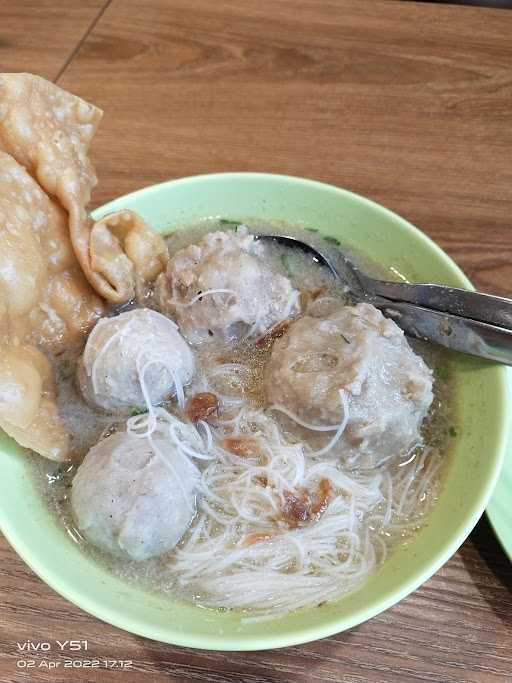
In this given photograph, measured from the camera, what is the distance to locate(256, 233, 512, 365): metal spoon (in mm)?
1633

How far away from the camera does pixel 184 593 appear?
1434mm

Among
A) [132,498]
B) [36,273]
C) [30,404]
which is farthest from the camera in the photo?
[36,273]

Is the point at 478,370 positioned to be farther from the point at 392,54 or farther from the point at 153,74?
the point at 153,74

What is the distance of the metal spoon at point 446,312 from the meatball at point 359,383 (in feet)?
0.45

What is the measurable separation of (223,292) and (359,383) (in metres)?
0.53

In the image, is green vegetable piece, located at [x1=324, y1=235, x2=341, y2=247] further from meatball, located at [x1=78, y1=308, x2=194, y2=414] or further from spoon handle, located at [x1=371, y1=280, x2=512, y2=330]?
meatball, located at [x1=78, y1=308, x2=194, y2=414]

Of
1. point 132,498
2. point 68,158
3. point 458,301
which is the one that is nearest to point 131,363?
point 132,498

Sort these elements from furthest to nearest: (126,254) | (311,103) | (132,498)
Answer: (311,103) → (126,254) → (132,498)

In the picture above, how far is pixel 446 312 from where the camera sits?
174cm

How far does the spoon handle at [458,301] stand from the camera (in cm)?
164

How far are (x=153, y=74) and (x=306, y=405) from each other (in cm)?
228

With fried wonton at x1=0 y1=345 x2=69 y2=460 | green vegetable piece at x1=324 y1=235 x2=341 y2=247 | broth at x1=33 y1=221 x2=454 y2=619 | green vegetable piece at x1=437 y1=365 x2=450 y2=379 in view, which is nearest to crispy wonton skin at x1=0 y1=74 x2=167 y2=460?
fried wonton at x1=0 y1=345 x2=69 y2=460

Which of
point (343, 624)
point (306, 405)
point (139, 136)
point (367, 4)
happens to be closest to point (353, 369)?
point (306, 405)

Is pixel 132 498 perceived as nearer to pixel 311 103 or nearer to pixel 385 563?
pixel 385 563
